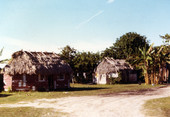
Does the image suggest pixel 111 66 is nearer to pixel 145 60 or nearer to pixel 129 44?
pixel 145 60

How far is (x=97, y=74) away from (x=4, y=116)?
3217cm

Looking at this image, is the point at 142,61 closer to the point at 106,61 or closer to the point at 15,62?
the point at 106,61

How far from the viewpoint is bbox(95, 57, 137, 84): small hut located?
40.1 metres

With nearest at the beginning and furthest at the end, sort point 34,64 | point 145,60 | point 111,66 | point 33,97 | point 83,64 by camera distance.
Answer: point 33,97, point 34,64, point 145,60, point 111,66, point 83,64

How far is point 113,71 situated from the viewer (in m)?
39.8

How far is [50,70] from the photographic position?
2661cm

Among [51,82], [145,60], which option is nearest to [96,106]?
[51,82]

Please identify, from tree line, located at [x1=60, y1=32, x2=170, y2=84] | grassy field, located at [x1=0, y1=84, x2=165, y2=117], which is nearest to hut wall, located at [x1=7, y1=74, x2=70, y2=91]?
grassy field, located at [x1=0, y1=84, x2=165, y2=117]

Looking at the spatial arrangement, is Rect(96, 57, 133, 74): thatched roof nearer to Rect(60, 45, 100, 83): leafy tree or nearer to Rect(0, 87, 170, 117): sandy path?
Rect(60, 45, 100, 83): leafy tree

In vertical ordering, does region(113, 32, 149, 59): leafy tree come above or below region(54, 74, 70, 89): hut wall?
above

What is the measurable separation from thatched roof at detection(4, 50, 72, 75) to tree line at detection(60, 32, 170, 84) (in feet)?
46.2

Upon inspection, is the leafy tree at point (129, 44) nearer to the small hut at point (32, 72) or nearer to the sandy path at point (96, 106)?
the small hut at point (32, 72)

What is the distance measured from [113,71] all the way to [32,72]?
1905cm

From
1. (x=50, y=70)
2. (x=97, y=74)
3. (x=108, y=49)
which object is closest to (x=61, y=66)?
(x=50, y=70)
